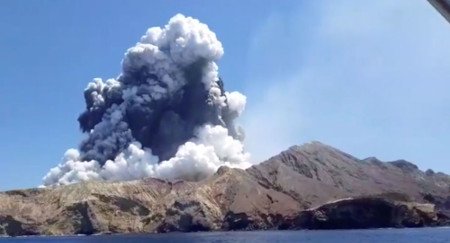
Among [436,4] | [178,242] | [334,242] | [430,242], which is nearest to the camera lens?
[436,4]

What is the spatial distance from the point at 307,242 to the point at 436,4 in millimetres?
162891

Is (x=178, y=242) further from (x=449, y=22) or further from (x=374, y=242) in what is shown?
(x=449, y=22)

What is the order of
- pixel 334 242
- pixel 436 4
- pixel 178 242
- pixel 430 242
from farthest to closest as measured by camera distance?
pixel 178 242 < pixel 334 242 < pixel 430 242 < pixel 436 4

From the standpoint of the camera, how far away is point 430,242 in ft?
476

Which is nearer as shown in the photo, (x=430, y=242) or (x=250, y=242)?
(x=430, y=242)

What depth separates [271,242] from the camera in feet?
557

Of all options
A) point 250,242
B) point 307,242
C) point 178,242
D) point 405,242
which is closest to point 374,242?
point 405,242

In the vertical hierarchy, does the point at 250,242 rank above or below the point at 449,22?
above

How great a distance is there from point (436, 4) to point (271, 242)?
166 m

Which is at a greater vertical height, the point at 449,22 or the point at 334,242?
the point at 334,242

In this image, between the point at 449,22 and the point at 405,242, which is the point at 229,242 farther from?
the point at 449,22

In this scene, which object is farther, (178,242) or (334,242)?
(178,242)

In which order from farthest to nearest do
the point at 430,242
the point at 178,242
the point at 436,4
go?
the point at 178,242, the point at 430,242, the point at 436,4

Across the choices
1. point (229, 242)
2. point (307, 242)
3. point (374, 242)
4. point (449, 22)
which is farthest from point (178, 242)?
point (449, 22)
